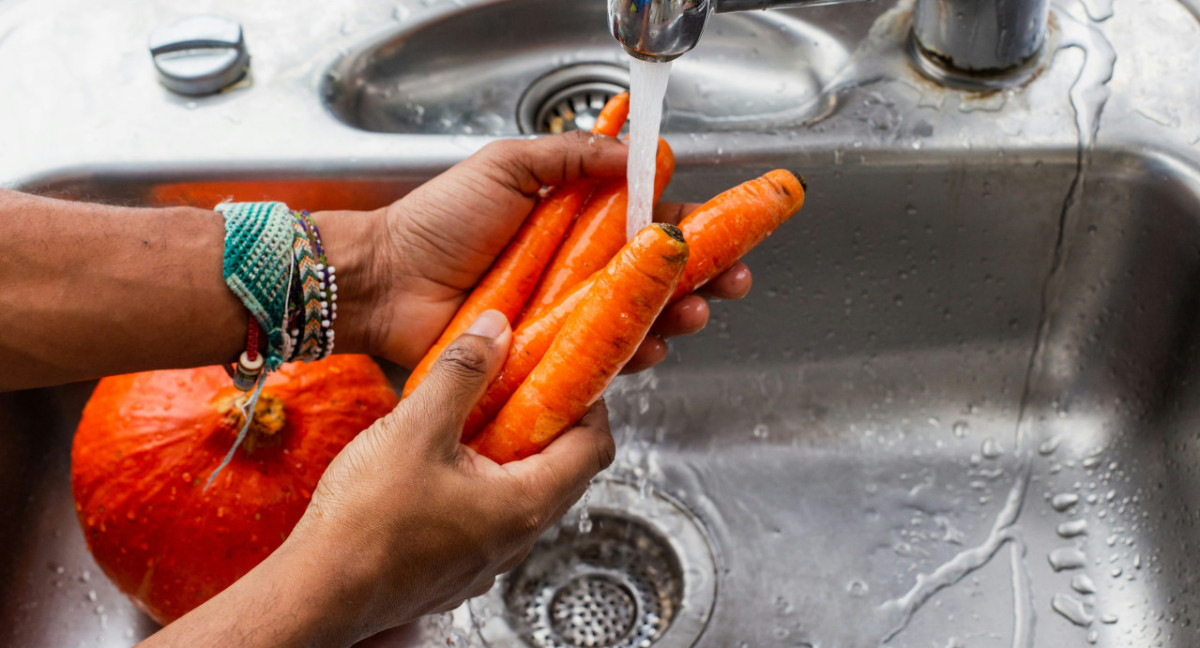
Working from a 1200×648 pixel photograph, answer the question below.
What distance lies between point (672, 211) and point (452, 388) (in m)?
0.34

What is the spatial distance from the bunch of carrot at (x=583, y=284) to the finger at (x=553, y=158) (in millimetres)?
31

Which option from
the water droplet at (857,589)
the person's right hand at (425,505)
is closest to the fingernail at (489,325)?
the person's right hand at (425,505)

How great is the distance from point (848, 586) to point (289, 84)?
79 cm

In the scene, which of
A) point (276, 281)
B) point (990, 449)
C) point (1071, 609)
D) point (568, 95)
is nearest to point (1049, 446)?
point (990, 449)

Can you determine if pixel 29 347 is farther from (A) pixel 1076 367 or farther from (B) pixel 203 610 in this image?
(A) pixel 1076 367

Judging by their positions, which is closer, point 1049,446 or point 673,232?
point 673,232

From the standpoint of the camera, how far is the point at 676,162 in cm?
93

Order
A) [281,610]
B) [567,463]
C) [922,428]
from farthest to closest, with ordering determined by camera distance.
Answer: [922,428] → [567,463] → [281,610]

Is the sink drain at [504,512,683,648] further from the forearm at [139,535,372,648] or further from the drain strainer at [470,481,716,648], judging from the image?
the forearm at [139,535,372,648]

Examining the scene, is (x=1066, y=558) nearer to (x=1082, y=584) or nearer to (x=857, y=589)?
(x=1082, y=584)

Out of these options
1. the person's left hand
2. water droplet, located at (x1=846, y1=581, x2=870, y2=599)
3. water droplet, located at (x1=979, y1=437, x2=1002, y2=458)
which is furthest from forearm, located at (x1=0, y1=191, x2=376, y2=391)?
water droplet, located at (x1=979, y1=437, x2=1002, y2=458)

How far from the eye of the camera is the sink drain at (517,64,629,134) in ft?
3.58

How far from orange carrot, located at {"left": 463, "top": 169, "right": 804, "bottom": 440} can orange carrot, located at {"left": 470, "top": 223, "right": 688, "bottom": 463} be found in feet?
0.09

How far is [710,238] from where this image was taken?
31.6 inches
